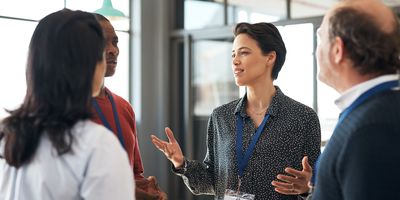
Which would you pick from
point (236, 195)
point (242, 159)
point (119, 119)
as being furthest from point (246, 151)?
point (119, 119)

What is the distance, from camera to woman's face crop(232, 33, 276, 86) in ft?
7.44

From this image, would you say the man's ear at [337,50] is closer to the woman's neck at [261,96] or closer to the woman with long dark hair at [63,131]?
the woman with long dark hair at [63,131]

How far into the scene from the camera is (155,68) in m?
6.11

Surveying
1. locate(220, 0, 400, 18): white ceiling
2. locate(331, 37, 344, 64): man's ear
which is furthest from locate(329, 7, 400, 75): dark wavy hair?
locate(220, 0, 400, 18): white ceiling

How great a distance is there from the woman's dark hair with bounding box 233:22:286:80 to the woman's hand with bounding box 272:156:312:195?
1.85ft

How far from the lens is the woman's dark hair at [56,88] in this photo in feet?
4.12

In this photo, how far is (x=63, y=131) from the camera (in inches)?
49.0

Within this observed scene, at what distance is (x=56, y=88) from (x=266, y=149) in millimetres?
1124

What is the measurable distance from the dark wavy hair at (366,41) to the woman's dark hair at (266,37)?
0.89m

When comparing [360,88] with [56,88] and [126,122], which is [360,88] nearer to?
[56,88]

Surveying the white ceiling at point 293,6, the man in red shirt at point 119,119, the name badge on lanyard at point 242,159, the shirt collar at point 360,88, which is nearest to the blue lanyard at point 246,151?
the name badge on lanyard at point 242,159

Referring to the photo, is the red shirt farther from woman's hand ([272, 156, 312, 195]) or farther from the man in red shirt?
woman's hand ([272, 156, 312, 195])

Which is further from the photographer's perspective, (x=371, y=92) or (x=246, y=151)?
(x=246, y=151)

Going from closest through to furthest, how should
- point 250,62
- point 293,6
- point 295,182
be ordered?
point 295,182 < point 250,62 < point 293,6
